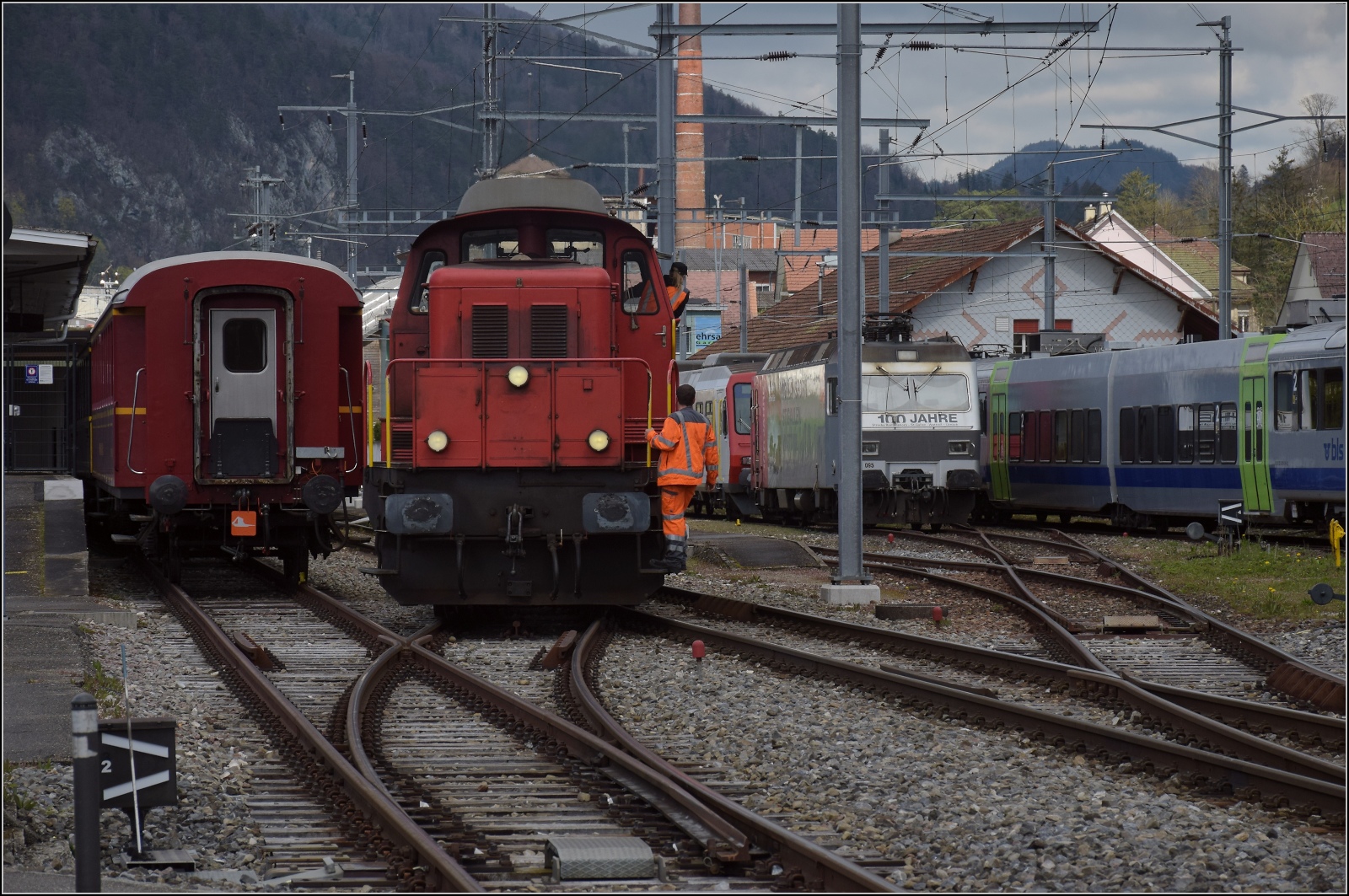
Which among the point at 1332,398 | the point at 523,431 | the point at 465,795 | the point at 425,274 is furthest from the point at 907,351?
the point at 465,795

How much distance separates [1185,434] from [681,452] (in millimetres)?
14238

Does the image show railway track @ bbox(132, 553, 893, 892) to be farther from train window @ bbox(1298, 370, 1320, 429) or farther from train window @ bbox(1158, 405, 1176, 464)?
train window @ bbox(1158, 405, 1176, 464)

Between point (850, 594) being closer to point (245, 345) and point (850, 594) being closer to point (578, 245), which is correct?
point (578, 245)

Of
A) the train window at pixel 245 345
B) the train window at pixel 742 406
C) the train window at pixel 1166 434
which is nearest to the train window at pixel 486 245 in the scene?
the train window at pixel 245 345

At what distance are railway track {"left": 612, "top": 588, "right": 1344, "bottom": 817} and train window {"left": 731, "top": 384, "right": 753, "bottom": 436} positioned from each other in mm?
21027

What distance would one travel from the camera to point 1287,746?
868cm

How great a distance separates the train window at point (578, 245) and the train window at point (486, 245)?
1.07 feet

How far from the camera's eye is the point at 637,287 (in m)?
14.1

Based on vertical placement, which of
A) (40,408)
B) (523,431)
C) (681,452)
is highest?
(40,408)

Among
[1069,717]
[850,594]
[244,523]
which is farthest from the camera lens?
[244,523]

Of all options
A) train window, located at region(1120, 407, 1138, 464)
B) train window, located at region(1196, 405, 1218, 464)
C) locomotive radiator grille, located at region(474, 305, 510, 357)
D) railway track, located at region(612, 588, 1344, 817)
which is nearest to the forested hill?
train window, located at region(1120, 407, 1138, 464)

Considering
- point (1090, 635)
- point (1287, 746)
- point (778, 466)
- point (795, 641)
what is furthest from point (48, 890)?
point (778, 466)

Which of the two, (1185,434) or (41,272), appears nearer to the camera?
(41,272)

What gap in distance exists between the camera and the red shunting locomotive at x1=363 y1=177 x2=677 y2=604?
42.6 feet
